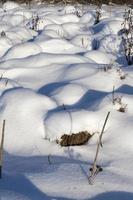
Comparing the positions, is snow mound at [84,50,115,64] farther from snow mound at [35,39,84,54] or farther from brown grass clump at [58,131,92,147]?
brown grass clump at [58,131,92,147]

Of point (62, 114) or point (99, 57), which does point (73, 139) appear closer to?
point (62, 114)

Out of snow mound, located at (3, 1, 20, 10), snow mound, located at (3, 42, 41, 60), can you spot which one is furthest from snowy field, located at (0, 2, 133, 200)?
snow mound, located at (3, 1, 20, 10)

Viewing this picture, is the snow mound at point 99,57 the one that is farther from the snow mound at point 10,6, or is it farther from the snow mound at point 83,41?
the snow mound at point 10,6

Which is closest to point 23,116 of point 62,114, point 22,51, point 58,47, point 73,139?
point 62,114

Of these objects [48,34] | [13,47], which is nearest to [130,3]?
[48,34]

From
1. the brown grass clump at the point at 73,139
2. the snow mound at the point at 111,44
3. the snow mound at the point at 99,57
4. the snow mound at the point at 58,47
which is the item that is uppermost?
the brown grass clump at the point at 73,139

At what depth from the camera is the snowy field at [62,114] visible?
8.81ft

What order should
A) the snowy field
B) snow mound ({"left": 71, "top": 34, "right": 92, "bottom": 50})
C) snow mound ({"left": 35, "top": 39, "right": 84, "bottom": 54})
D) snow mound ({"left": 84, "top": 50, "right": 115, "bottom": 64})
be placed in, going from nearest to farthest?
the snowy field
snow mound ({"left": 84, "top": 50, "right": 115, "bottom": 64})
snow mound ({"left": 35, "top": 39, "right": 84, "bottom": 54})
snow mound ({"left": 71, "top": 34, "right": 92, "bottom": 50})

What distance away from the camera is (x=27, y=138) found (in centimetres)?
343

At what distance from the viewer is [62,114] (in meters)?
3.57

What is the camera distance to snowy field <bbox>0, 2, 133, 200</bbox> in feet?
8.81

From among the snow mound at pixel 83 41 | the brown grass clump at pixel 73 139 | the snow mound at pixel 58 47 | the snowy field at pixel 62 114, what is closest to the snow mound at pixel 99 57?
the snowy field at pixel 62 114

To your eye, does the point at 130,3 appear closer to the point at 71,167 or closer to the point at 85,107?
the point at 85,107

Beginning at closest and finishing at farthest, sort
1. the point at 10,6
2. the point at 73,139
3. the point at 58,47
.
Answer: the point at 73,139
the point at 58,47
the point at 10,6
